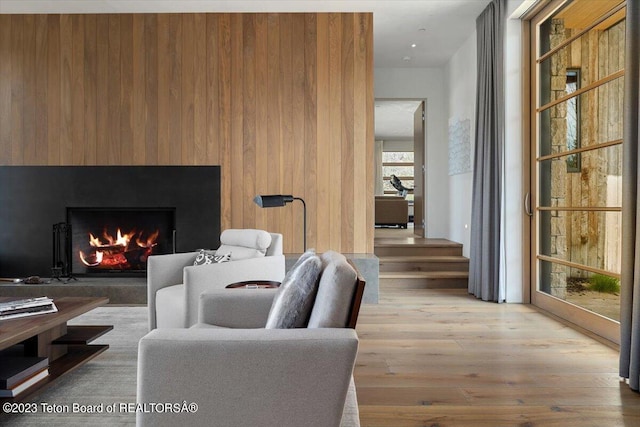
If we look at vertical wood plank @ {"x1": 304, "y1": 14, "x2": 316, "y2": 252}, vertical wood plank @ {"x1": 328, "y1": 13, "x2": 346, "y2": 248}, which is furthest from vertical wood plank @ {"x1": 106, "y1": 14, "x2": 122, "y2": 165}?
vertical wood plank @ {"x1": 328, "y1": 13, "x2": 346, "y2": 248}

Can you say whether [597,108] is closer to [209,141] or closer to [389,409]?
[389,409]

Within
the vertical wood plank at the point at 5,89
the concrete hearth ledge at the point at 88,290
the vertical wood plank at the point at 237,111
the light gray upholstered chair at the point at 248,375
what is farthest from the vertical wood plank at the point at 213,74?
the light gray upholstered chair at the point at 248,375

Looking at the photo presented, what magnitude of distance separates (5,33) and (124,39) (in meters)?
1.27

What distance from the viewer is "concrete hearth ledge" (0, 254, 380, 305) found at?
185 inches

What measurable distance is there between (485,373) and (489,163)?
9.02 feet

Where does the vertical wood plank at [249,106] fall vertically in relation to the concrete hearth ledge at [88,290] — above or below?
above

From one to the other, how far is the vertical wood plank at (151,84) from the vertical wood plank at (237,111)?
0.81 metres

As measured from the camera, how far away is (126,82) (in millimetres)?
5195

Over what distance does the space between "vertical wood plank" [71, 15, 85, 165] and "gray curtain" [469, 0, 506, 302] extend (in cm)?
430

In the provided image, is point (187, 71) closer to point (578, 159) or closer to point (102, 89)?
point (102, 89)

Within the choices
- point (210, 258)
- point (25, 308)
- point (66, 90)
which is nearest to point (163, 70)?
point (66, 90)

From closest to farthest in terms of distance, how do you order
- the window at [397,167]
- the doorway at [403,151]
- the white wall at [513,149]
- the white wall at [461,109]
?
the white wall at [513,149], the white wall at [461,109], the doorway at [403,151], the window at [397,167]

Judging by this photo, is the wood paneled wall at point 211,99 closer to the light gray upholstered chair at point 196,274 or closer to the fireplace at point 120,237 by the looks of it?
the fireplace at point 120,237

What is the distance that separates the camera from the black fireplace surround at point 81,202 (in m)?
5.18
